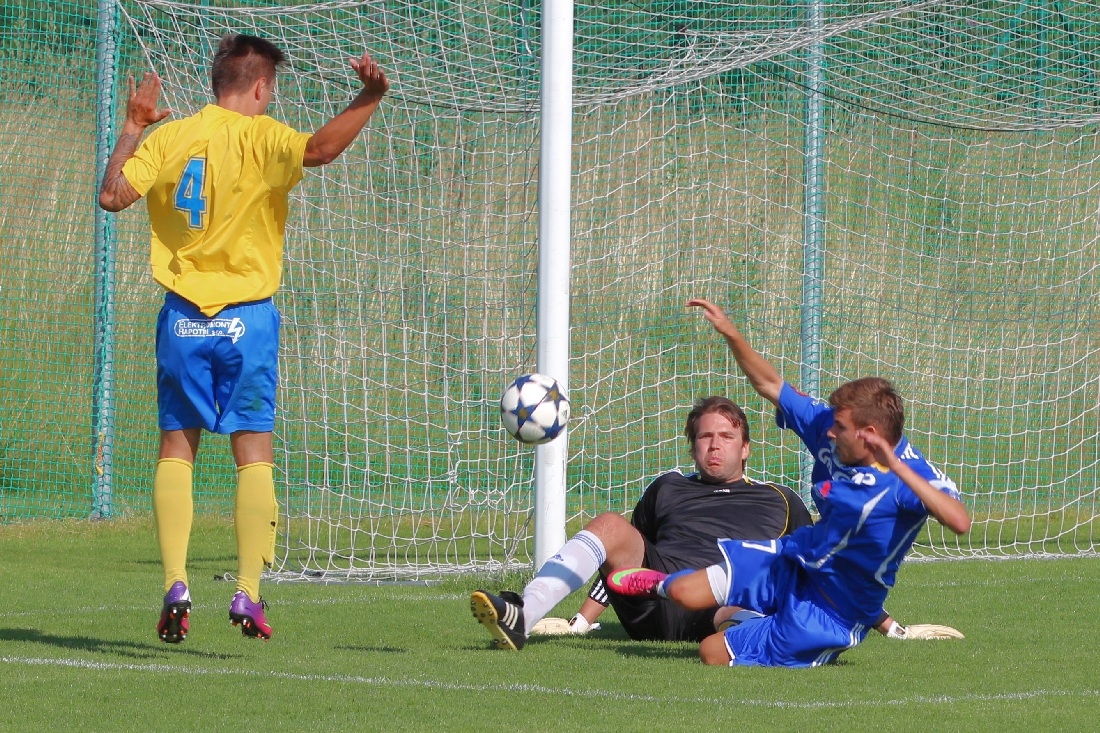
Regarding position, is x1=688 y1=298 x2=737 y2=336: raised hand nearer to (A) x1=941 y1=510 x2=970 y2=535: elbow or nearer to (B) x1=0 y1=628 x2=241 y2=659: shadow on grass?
(A) x1=941 y1=510 x2=970 y2=535: elbow

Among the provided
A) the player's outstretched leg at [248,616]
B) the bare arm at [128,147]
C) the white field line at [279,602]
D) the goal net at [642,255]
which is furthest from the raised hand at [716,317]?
the goal net at [642,255]

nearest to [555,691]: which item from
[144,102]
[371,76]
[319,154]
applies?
[319,154]

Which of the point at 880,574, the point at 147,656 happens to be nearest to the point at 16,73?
the point at 147,656

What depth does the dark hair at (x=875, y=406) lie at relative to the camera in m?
4.89

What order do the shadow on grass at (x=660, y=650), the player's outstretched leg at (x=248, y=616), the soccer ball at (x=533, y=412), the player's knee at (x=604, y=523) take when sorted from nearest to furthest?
the player's outstretched leg at (x=248, y=616) < the shadow on grass at (x=660, y=650) < the player's knee at (x=604, y=523) < the soccer ball at (x=533, y=412)

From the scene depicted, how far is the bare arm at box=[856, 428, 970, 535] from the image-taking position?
4.69 meters

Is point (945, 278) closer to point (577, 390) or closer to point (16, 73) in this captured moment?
point (577, 390)

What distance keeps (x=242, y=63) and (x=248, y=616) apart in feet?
6.47

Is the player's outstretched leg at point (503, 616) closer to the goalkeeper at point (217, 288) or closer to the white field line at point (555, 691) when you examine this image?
the white field line at point (555, 691)

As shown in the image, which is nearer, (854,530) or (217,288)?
(854,530)

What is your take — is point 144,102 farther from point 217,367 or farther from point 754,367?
point 754,367

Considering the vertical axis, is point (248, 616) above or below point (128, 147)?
below

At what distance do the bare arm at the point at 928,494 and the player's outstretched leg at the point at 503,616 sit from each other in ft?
4.71

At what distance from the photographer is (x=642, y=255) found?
11.5 m
